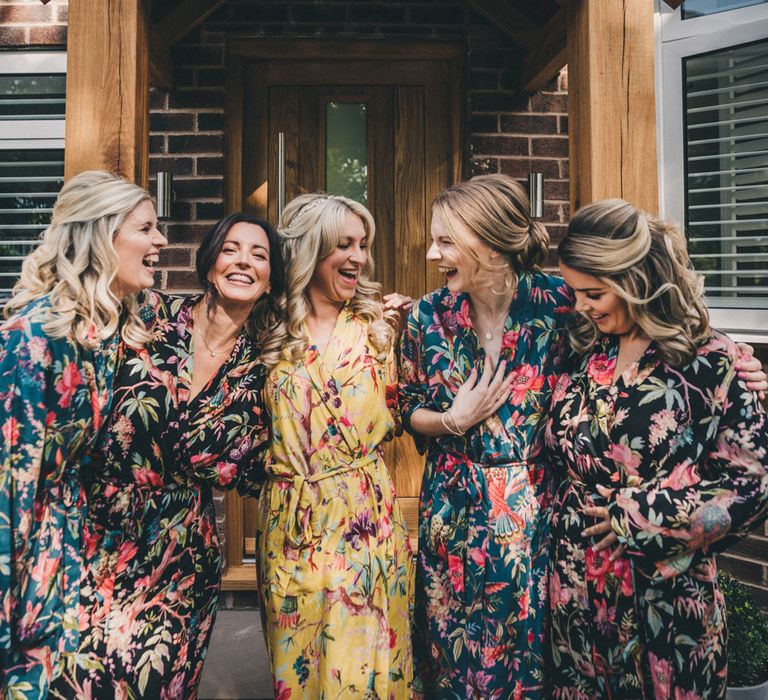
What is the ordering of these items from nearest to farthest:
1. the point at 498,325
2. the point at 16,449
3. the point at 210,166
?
the point at 16,449 → the point at 498,325 → the point at 210,166

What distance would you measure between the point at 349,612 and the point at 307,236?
1168 millimetres

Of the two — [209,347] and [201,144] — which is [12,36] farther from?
[209,347]

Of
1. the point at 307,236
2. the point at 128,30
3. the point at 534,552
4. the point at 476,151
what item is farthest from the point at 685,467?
the point at 476,151

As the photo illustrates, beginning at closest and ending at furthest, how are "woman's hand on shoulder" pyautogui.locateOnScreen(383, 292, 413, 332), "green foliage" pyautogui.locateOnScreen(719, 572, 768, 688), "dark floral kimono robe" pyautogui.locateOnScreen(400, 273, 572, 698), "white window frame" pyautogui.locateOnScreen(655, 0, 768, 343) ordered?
"dark floral kimono robe" pyautogui.locateOnScreen(400, 273, 572, 698) < "woman's hand on shoulder" pyautogui.locateOnScreen(383, 292, 413, 332) < "green foliage" pyautogui.locateOnScreen(719, 572, 768, 688) < "white window frame" pyautogui.locateOnScreen(655, 0, 768, 343)

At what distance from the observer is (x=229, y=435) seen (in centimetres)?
193

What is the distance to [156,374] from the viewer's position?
74.0 inches

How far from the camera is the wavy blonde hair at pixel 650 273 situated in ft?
5.60

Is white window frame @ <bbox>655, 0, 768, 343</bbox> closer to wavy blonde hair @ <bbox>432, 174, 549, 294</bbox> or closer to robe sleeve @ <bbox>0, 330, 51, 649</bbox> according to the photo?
wavy blonde hair @ <bbox>432, 174, 549, 294</bbox>

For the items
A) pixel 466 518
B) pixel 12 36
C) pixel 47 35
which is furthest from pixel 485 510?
pixel 12 36

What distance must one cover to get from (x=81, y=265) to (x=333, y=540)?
1054mm

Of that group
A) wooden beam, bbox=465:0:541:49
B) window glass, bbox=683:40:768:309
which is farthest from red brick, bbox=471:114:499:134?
window glass, bbox=683:40:768:309

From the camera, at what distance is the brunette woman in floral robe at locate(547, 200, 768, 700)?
1657 mm

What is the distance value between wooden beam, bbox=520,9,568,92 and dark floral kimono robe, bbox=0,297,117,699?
2385 mm

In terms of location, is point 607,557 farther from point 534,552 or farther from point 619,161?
point 619,161
